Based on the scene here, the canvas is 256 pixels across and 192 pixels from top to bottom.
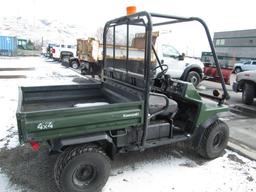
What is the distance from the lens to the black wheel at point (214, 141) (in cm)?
382

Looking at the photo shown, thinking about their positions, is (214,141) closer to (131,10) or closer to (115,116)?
(115,116)

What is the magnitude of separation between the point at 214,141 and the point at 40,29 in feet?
228

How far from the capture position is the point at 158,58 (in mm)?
4789

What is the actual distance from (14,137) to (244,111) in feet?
20.4

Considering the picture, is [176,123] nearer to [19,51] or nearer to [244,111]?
[244,111]

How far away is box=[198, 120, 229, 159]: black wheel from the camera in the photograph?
382 centimetres

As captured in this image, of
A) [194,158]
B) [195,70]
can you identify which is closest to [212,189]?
[194,158]

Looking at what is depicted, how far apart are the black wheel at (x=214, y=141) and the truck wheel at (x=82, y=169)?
5.37 feet

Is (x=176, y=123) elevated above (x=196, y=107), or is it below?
below

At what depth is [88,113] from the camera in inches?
108

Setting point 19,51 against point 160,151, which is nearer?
point 160,151

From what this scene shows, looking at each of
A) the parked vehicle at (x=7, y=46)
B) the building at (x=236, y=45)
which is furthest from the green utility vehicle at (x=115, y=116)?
the parked vehicle at (x=7, y=46)

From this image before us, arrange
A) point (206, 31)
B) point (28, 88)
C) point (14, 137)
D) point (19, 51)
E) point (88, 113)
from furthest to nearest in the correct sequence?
point (19, 51) → point (14, 137) → point (28, 88) → point (206, 31) → point (88, 113)

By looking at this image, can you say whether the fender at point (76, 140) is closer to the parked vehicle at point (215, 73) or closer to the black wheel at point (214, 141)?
the black wheel at point (214, 141)
